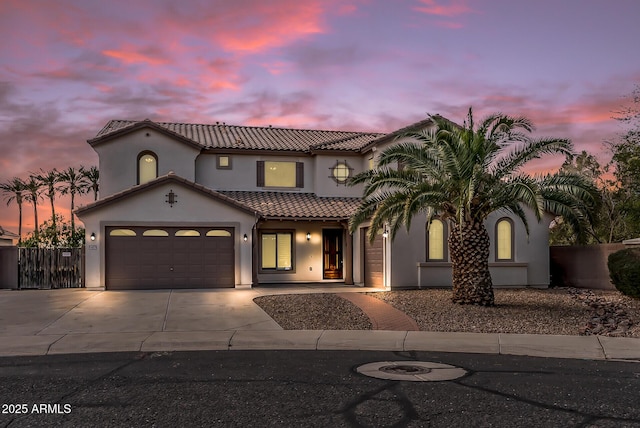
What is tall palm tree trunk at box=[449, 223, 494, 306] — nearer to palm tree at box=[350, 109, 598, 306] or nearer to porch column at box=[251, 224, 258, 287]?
palm tree at box=[350, 109, 598, 306]

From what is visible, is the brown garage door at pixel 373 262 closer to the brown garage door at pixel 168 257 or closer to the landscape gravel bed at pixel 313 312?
the landscape gravel bed at pixel 313 312

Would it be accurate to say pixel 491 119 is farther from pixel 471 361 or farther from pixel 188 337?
pixel 188 337

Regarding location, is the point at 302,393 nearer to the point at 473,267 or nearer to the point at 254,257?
the point at 473,267

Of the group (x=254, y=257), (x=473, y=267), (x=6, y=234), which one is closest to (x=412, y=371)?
(x=473, y=267)

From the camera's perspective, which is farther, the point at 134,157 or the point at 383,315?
the point at 134,157

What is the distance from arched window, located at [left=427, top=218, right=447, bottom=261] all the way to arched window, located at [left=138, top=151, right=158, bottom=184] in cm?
1218

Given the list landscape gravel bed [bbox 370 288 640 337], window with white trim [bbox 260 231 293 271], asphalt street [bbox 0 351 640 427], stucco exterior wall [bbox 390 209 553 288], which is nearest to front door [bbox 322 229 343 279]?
window with white trim [bbox 260 231 293 271]

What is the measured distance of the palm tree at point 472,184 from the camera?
1697cm

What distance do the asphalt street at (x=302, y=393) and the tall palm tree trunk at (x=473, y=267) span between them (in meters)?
6.27

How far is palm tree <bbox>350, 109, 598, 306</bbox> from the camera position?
668 inches

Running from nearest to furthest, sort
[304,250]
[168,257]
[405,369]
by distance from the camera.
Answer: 1. [405,369]
2. [168,257]
3. [304,250]

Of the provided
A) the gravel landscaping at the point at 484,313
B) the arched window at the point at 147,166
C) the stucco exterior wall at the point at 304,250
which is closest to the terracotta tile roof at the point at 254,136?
the arched window at the point at 147,166

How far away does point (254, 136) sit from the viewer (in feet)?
101

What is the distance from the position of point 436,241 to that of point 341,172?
6.53 metres
